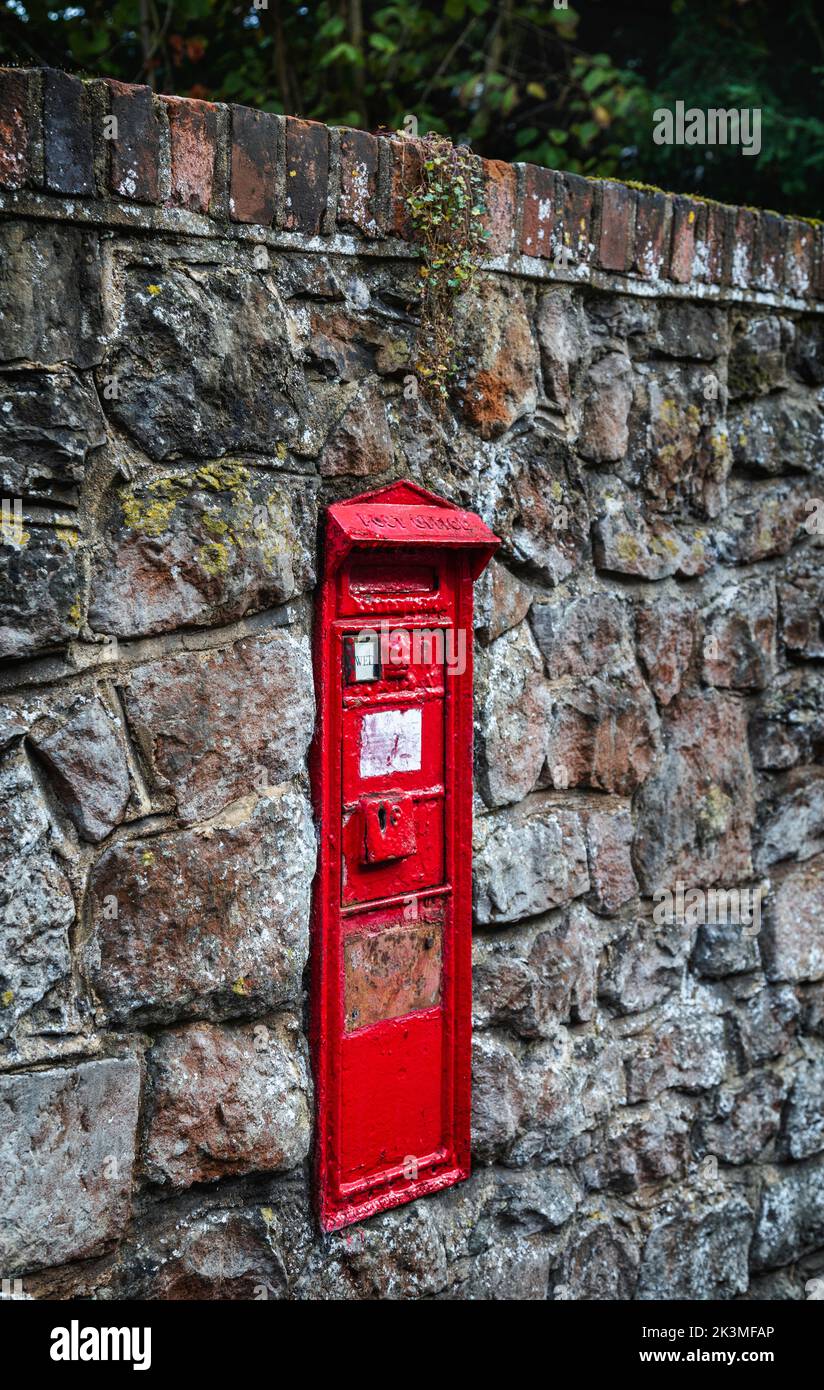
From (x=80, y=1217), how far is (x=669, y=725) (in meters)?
1.80

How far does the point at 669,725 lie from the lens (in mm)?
3113

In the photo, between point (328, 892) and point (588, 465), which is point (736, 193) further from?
point (328, 892)

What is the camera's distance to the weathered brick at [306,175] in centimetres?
225

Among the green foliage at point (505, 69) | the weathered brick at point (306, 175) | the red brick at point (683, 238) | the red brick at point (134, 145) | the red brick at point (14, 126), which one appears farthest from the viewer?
the green foliage at point (505, 69)

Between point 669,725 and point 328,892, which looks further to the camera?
point 669,725

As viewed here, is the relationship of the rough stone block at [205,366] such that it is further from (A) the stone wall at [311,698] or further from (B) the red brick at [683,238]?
(B) the red brick at [683,238]

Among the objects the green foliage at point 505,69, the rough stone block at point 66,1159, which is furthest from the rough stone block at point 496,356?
the green foliage at point 505,69

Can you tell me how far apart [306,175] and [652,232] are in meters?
1.04

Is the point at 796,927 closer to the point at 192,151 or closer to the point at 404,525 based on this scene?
the point at 404,525

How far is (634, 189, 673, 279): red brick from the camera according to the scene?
2.92m

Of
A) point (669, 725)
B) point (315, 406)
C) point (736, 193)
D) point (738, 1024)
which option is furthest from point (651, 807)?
point (736, 193)

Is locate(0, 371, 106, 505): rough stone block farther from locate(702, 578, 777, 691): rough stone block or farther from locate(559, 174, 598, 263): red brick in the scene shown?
locate(702, 578, 777, 691): rough stone block

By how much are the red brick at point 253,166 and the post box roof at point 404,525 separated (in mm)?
543

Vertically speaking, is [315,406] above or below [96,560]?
above
